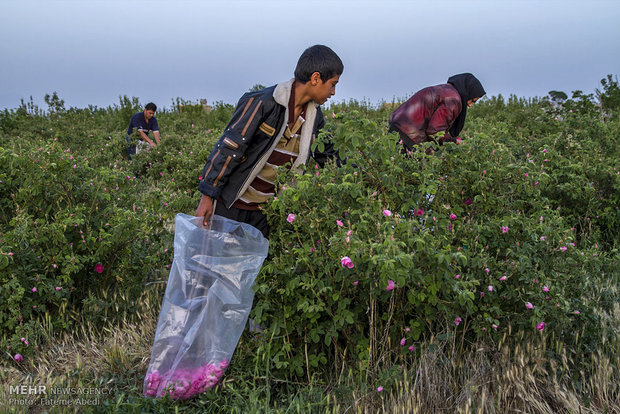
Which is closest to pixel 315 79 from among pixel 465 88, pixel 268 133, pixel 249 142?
pixel 268 133

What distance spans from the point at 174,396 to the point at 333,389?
774 millimetres

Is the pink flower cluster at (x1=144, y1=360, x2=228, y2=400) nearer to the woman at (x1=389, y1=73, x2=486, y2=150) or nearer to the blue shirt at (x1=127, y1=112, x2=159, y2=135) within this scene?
the woman at (x1=389, y1=73, x2=486, y2=150)

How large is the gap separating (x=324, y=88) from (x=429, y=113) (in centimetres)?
207

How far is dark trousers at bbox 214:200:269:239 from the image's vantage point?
308 centimetres

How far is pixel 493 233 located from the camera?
9.06 feet

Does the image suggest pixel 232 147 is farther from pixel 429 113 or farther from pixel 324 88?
pixel 429 113

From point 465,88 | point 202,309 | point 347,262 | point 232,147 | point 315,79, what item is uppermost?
point 465,88

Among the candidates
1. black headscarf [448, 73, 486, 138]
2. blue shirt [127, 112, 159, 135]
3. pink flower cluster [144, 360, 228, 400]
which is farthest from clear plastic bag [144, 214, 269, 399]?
blue shirt [127, 112, 159, 135]

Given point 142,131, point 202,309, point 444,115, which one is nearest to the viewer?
point 202,309

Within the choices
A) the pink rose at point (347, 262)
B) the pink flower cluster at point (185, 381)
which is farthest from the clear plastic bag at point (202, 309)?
the pink rose at point (347, 262)

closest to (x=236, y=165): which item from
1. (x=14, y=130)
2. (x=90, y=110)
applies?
(x=14, y=130)

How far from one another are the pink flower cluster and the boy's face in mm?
1464

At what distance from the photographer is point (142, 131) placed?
9.89 m

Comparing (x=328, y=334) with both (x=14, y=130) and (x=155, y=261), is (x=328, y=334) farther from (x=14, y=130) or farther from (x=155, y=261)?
(x=14, y=130)
